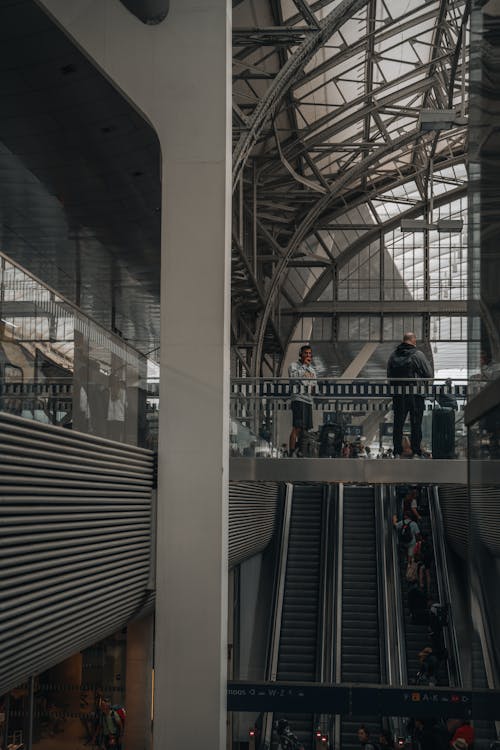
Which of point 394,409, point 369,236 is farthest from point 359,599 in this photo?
point 369,236

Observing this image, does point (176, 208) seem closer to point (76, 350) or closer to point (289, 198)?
point (76, 350)

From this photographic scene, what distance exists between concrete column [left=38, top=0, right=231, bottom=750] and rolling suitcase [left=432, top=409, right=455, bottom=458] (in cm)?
795

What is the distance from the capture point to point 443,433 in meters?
17.9

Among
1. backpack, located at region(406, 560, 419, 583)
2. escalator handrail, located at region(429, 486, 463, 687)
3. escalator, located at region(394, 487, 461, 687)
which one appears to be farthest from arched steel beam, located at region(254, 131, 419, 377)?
backpack, located at region(406, 560, 419, 583)

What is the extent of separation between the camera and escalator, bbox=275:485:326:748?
831 inches

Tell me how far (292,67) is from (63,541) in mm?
14885

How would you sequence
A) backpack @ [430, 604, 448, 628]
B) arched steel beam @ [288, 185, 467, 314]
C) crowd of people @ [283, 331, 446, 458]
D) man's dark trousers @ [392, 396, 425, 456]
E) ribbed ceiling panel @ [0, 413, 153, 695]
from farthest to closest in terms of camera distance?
arched steel beam @ [288, 185, 467, 314]
backpack @ [430, 604, 448, 628]
crowd of people @ [283, 331, 446, 458]
man's dark trousers @ [392, 396, 425, 456]
ribbed ceiling panel @ [0, 413, 153, 695]

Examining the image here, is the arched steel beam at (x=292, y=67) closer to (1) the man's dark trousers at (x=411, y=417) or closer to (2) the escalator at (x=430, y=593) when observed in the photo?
(1) the man's dark trousers at (x=411, y=417)

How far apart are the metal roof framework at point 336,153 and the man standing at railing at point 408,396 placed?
5.65 m

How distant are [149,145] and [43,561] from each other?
7839 mm

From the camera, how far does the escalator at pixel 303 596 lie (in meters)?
21.1

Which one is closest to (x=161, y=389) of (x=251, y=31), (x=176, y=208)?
(x=176, y=208)

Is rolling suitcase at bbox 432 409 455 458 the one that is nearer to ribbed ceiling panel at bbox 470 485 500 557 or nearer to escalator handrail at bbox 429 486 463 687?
escalator handrail at bbox 429 486 463 687

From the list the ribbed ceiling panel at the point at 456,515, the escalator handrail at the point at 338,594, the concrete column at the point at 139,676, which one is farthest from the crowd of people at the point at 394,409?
the escalator handrail at the point at 338,594
